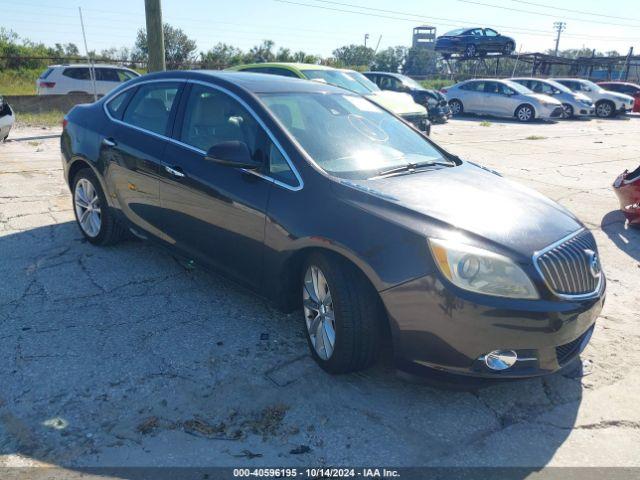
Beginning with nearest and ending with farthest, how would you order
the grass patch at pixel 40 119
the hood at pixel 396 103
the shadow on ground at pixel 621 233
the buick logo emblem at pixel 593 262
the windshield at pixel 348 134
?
the buick logo emblem at pixel 593 262 → the windshield at pixel 348 134 → the shadow on ground at pixel 621 233 → the hood at pixel 396 103 → the grass patch at pixel 40 119

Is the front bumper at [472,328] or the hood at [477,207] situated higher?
the hood at [477,207]

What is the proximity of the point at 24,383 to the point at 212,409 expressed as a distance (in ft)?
3.57

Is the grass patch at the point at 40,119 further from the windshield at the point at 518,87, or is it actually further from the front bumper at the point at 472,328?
the windshield at the point at 518,87

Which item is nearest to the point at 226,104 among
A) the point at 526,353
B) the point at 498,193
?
the point at 498,193

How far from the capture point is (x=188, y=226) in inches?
158

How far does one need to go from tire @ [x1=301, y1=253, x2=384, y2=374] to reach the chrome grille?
88 cm

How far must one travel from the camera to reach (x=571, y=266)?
9.72 feet

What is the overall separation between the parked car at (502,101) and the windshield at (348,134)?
59.2ft

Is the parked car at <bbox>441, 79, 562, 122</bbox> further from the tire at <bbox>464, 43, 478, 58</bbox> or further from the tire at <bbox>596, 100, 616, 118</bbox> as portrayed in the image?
the tire at <bbox>464, 43, 478, 58</bbox>

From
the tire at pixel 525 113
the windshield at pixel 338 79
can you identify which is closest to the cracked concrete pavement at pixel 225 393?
the windshield at pixel 338 79

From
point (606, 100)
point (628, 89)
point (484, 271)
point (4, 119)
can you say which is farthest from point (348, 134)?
point (628, 89)

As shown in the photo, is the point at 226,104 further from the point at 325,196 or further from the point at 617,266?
the point at 617,266

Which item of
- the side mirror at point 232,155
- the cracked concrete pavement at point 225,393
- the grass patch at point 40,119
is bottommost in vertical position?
the grass patch at point 40,119

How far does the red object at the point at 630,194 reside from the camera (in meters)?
6.36
